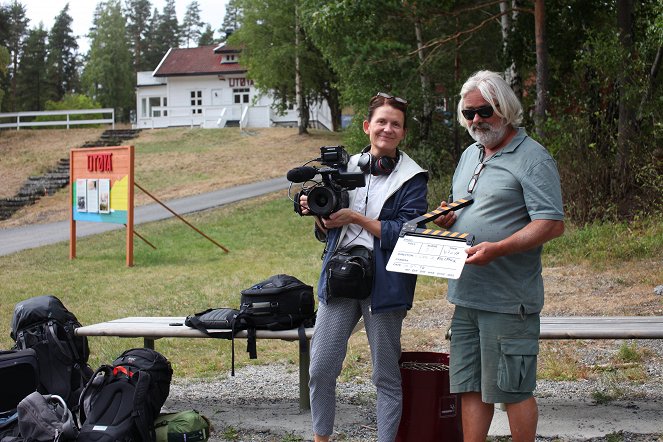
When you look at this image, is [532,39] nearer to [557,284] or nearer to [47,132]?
[557,284]

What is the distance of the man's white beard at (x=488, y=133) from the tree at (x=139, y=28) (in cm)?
9080

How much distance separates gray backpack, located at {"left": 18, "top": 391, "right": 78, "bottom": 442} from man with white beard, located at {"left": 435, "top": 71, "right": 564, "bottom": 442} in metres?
1.98

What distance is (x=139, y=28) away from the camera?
3794 inches

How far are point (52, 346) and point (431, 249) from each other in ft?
9.11

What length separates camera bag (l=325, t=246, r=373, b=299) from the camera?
418cm

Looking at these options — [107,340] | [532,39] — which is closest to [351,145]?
[532,39]

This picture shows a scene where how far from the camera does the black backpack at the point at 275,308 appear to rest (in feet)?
17.5

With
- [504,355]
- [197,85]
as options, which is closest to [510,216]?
[504,355]

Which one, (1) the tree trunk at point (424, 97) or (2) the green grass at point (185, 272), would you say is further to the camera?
(1) the tree trunk at point (424, 97)

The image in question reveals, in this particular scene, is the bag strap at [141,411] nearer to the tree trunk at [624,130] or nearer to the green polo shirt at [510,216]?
the green polo shirt at [510,216]

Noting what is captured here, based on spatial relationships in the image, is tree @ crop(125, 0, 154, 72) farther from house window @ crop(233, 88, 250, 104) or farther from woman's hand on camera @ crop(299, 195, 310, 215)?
woman's hand on camera @ crop(299, 195, 310, 215)

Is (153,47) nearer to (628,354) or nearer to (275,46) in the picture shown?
(275,46)

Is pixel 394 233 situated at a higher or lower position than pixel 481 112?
lower

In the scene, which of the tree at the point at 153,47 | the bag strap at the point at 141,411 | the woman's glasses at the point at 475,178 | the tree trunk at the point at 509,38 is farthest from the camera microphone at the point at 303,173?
the tree at the point at 153,47
